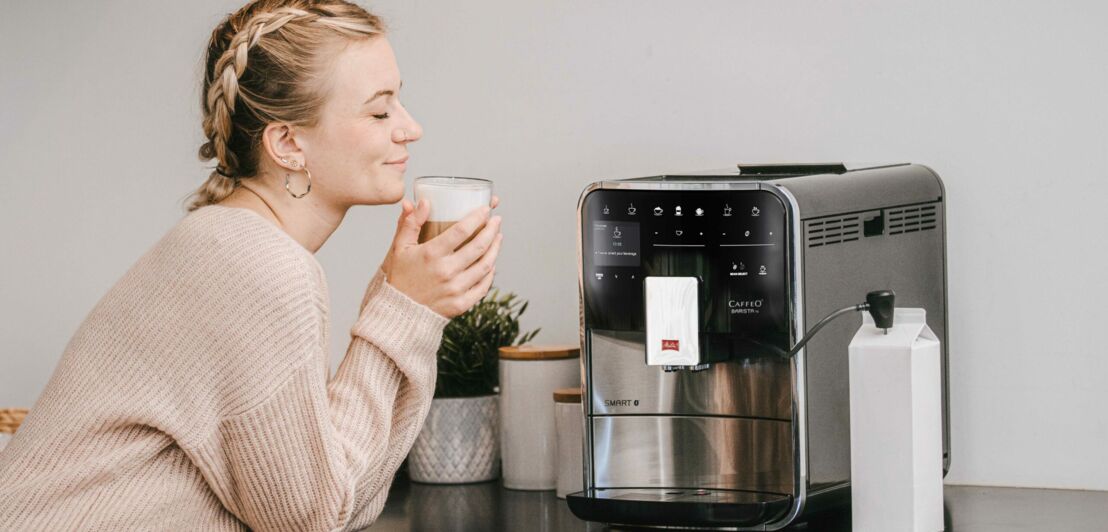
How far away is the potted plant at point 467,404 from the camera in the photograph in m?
1.70

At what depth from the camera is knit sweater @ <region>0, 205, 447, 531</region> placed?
1.14m

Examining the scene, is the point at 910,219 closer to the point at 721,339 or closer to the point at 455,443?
the point at 721,339

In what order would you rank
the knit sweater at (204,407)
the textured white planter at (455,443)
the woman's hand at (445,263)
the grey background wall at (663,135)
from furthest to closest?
the textured white planter at (455,443) < the grey background wall at (663,135) < the woman's hand at (445,263) < the knit sweater at (204,407)

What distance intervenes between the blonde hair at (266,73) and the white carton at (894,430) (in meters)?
0.57

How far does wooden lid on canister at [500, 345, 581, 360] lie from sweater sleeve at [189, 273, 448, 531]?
36 cm

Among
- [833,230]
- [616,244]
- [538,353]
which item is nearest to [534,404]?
[538,353]

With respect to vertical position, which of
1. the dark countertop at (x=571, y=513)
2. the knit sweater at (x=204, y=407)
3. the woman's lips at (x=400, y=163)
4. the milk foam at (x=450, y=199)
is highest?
the woman's lips at (x=400, y=163)

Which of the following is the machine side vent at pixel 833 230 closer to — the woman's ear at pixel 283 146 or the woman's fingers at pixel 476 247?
the woman's fingers at pixel 476 247

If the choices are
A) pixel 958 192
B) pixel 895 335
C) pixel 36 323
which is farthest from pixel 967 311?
pixel 36 323

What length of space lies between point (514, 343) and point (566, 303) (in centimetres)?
9

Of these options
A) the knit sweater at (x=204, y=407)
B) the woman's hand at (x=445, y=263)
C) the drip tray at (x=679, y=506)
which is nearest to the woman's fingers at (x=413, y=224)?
the woman's hand at (x=445, y=263)

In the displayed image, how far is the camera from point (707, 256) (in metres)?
1.31

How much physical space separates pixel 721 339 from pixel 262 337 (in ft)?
1.49

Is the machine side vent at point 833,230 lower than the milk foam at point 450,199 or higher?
lower
